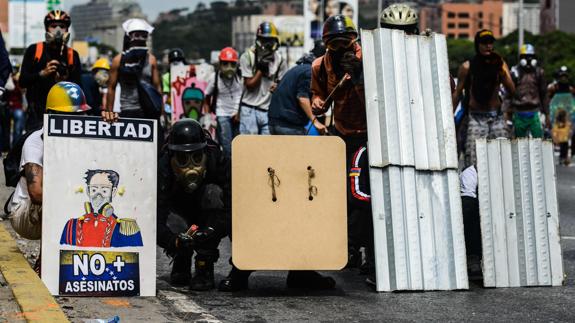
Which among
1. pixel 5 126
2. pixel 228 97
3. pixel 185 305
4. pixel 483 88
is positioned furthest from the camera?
pixel 5 126

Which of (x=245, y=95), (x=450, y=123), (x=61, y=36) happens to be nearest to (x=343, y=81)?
(x=450, y=123)

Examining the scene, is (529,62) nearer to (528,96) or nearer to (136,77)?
(528,96)

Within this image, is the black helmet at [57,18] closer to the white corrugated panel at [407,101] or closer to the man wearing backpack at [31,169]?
the man wearing backpack at [31,169]

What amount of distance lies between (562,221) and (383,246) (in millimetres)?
5070

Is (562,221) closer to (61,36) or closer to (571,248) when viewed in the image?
(571,248)

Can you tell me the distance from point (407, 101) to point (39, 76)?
4.00 meters

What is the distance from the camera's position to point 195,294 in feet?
26.2

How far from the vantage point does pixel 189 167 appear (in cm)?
804

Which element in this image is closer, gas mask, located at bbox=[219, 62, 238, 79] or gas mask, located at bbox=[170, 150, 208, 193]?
gas mask, located at bbox=[170, 150, 208, 193]

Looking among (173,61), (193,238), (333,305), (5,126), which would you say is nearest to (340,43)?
(193,238)

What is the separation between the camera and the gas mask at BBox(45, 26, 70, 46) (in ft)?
37.5

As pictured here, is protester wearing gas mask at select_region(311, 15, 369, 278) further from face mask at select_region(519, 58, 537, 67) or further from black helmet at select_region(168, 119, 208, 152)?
face mask at select_region(519, 58, 537, 67)

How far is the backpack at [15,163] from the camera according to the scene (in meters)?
8.12

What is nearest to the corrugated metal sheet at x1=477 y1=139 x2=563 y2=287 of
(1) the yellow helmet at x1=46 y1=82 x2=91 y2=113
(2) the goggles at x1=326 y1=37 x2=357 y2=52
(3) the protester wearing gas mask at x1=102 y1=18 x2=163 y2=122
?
(2) the goggles at x1=326 y1=37 x2=357 y2=52
